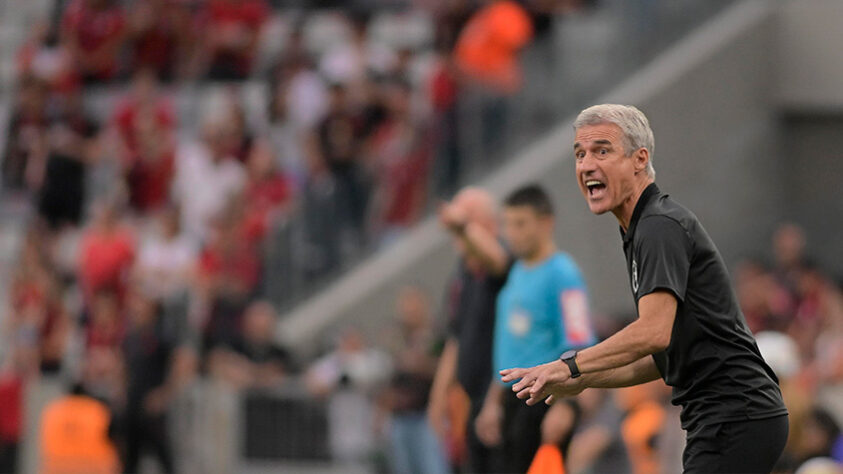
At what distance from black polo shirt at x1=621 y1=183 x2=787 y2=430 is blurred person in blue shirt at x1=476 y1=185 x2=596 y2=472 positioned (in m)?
2.76

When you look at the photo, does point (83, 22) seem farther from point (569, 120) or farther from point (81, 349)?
point (569, 120)

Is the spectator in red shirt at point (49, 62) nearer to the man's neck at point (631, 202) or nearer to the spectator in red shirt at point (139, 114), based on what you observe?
the spectator in red shirt at point (139, 114)

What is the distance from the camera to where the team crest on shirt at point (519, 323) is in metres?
8.55

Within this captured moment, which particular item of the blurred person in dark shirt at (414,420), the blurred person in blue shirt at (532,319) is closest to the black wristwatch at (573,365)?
the blurred person in blue shirt at (532,319)

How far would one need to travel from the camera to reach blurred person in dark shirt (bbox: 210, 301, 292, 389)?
568 inches

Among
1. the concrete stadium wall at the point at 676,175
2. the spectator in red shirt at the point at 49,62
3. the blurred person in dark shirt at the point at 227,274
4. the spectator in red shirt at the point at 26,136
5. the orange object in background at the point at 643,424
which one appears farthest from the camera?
the spectator in red shirt at the point at 49,62

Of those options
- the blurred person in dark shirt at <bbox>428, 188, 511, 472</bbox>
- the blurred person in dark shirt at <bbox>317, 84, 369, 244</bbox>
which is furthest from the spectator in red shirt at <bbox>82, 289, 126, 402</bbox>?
the blurred person in dark shirt at <bbox>428, 188, 511, 472</bbox>

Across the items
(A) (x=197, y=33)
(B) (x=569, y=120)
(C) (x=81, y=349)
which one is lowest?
(C) (x=81, y=349)

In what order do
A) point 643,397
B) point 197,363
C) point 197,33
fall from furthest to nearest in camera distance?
point 197,33 → point 197,363 → point 643,397

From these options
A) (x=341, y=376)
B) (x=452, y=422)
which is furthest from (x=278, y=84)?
(x=452, y=422)

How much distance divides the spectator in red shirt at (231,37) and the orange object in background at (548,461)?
1112cm

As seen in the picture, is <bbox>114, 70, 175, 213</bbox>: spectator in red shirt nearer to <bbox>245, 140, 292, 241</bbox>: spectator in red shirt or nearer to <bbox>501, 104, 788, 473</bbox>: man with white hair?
<bbox>245, 140, 292, 241</bbox>: spectator in red shirt

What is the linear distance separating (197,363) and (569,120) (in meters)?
4.67

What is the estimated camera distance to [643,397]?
10.7 metres
